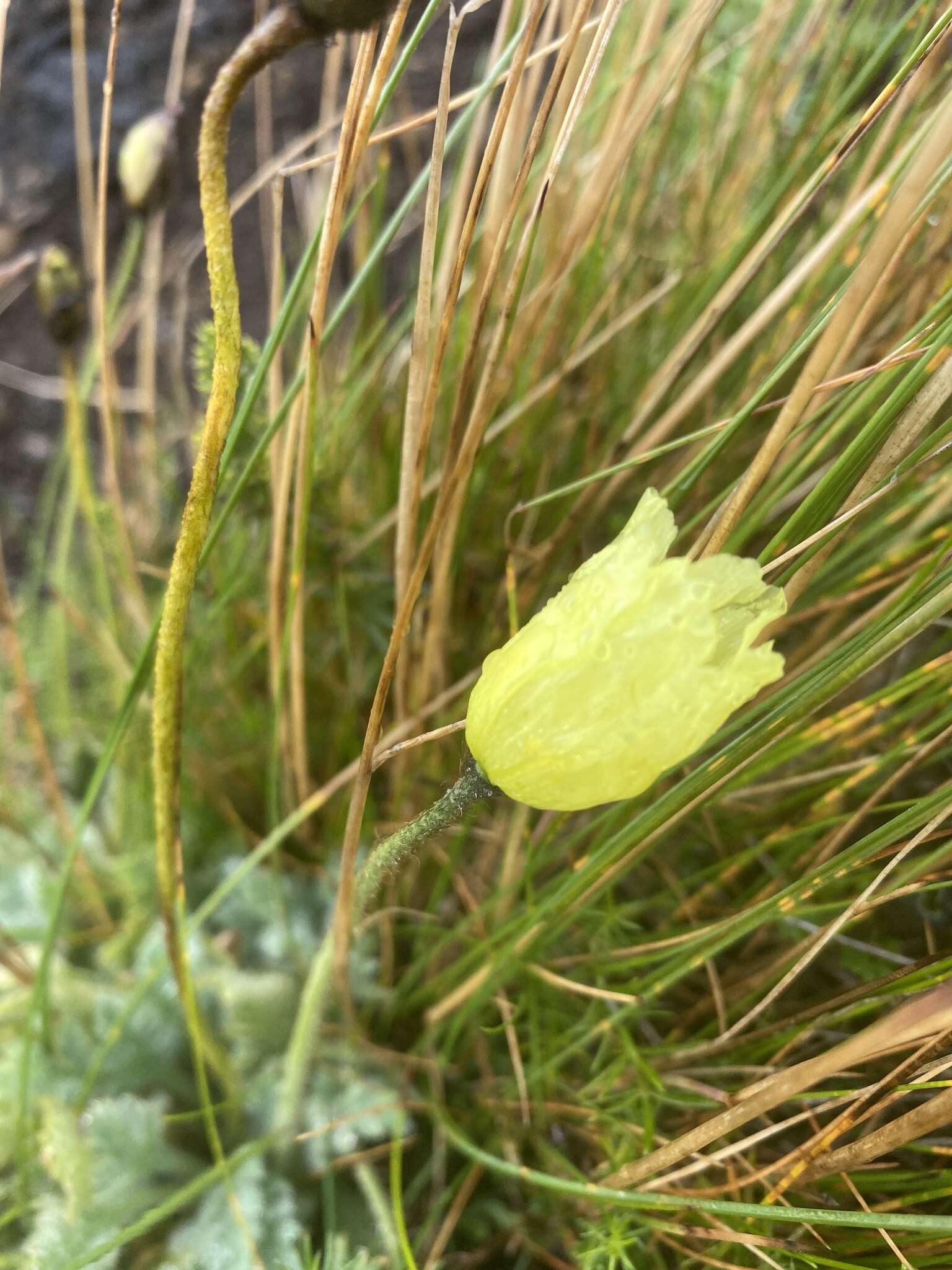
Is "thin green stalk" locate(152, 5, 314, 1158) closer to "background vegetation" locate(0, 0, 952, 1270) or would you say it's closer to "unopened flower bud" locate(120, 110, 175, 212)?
"background vegetation" locate(0, 0, 952, 1270)

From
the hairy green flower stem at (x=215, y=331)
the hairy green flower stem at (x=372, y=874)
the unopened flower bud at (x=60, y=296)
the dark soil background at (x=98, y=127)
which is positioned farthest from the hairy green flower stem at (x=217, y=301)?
the dark soil background at (x=98, y=127)

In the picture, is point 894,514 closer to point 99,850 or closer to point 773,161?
point 773,161

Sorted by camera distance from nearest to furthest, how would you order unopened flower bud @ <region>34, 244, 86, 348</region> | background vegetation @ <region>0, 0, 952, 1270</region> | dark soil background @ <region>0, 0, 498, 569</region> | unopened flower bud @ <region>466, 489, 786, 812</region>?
unopened flower bud @ <region>466, 489, 786, 812</region> < background vegetation @ <region>0, 0, 952, 1270</region> < unopened flower bud @ <region>34, 244, 86, 348</region> < dark soil background @ <region>0, 0, 498, 569</region>

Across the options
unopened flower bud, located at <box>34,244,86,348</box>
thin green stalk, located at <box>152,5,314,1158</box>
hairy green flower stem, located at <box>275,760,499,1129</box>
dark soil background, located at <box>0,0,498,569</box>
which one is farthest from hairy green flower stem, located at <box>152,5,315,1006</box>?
dark soil background, located at <box>0,0,498,569</box>

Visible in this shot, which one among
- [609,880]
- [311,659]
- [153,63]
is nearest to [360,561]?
[311,659]

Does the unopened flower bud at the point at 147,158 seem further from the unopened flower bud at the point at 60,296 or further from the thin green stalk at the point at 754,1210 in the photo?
the thin green stalk at the point at 754,1210

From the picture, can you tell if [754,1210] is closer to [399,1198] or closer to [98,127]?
[399,1198]
